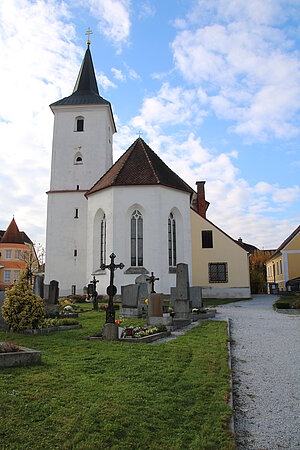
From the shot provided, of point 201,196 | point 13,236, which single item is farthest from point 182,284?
point 13,236

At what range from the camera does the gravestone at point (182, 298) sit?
13.5m

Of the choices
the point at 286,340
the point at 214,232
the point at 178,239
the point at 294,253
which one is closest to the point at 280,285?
the point at 294,253

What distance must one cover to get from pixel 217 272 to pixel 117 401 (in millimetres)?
26057

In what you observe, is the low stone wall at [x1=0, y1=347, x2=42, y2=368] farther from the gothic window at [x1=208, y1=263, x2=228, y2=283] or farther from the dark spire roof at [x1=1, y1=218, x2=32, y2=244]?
the dark spire roof at [x1=1, y1=218, x2=32, y2=244]

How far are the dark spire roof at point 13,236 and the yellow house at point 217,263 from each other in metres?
30.6

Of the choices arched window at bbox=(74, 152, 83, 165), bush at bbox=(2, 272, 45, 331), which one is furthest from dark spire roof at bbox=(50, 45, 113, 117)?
bush at bbox=(2, 272, 45, 331)

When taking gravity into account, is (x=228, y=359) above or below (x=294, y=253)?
below

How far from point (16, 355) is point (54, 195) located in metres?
25.3

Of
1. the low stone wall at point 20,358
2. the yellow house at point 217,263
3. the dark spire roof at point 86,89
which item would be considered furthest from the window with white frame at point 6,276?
the low stone wall at point 20,358

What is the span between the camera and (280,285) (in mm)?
40906

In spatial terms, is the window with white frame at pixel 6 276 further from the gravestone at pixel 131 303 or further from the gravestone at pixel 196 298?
the gravestone at pixel 196 298

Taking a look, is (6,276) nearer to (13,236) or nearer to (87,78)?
(13,236)

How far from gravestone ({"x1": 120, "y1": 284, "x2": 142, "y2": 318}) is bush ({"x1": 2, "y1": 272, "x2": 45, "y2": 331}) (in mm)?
5334

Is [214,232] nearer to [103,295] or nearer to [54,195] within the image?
[103,295]
